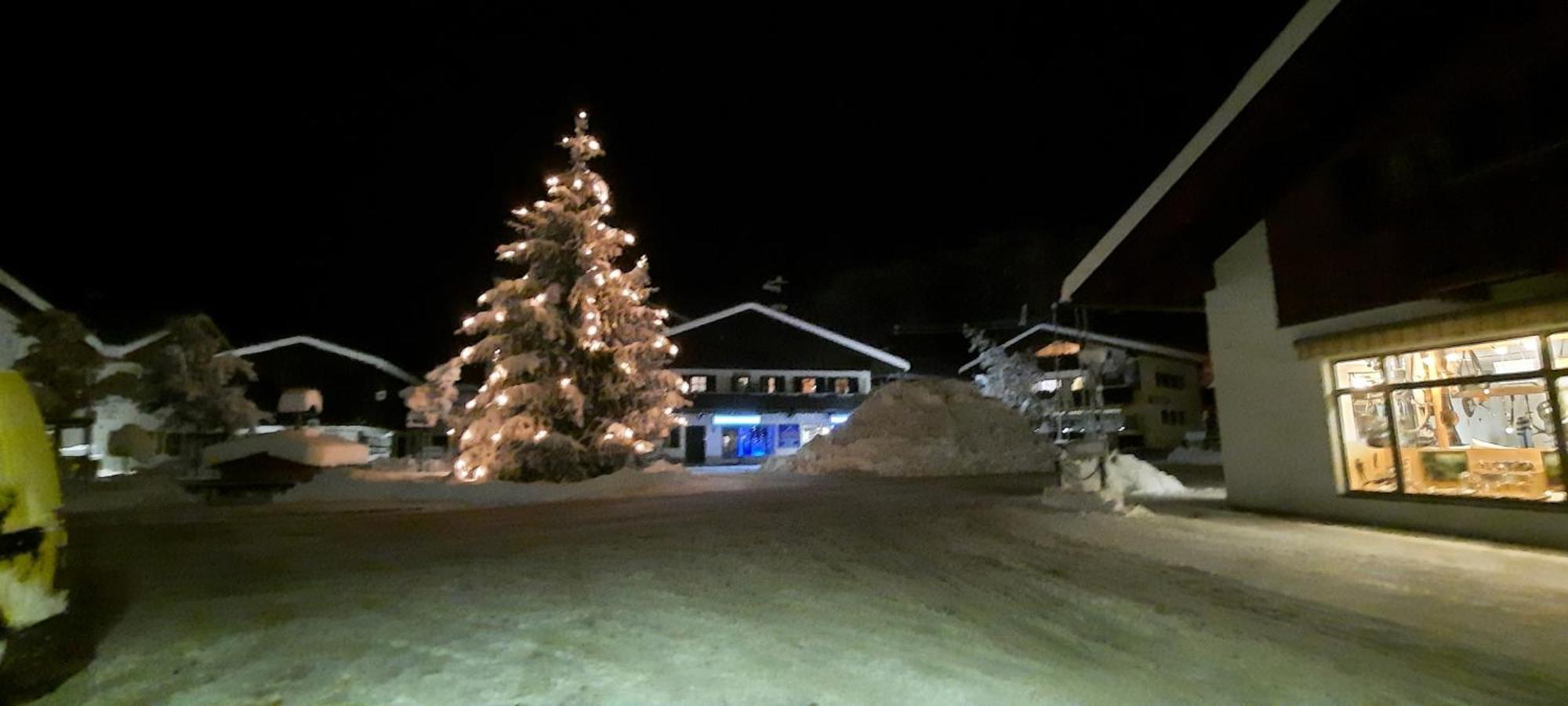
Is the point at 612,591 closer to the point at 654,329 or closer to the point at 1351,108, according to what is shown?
the point at 1351,108

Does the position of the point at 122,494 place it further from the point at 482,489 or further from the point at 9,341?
the point at 9,341

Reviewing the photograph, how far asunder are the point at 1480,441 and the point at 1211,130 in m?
5.31

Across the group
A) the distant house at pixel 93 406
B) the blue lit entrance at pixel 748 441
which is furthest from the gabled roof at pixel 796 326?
the distant house at pixel 93 406

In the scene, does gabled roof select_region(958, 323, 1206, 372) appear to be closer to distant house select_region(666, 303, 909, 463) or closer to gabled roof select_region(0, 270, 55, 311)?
distant house select_region(666, 303, 909, 463)

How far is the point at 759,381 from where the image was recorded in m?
43.7

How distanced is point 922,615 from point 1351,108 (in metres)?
9.73

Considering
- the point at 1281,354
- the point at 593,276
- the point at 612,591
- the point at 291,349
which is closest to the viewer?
the point at 612,591

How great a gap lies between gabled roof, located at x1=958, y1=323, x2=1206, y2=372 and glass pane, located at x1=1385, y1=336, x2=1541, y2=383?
32968mm

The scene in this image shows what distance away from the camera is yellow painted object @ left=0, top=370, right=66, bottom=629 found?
167 inches

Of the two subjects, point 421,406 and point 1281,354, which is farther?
point 421,406

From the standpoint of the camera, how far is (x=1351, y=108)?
10.9 metres

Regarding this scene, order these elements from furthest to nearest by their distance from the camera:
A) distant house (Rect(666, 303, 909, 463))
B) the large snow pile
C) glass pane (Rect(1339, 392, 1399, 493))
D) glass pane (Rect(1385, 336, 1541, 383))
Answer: distant house (Rect(666, 303, 909, 463)) → the large snow pile → glass pane (Rect(1339, 392, 1399, 493)) → glass pane (Rect(1385, 336, 1541, 383))

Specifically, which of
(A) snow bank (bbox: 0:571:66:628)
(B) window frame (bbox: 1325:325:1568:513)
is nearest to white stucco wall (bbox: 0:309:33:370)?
(A) snow bank (bbox: 0:571:66:628)

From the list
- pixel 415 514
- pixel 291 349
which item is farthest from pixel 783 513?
pixel 291 349
